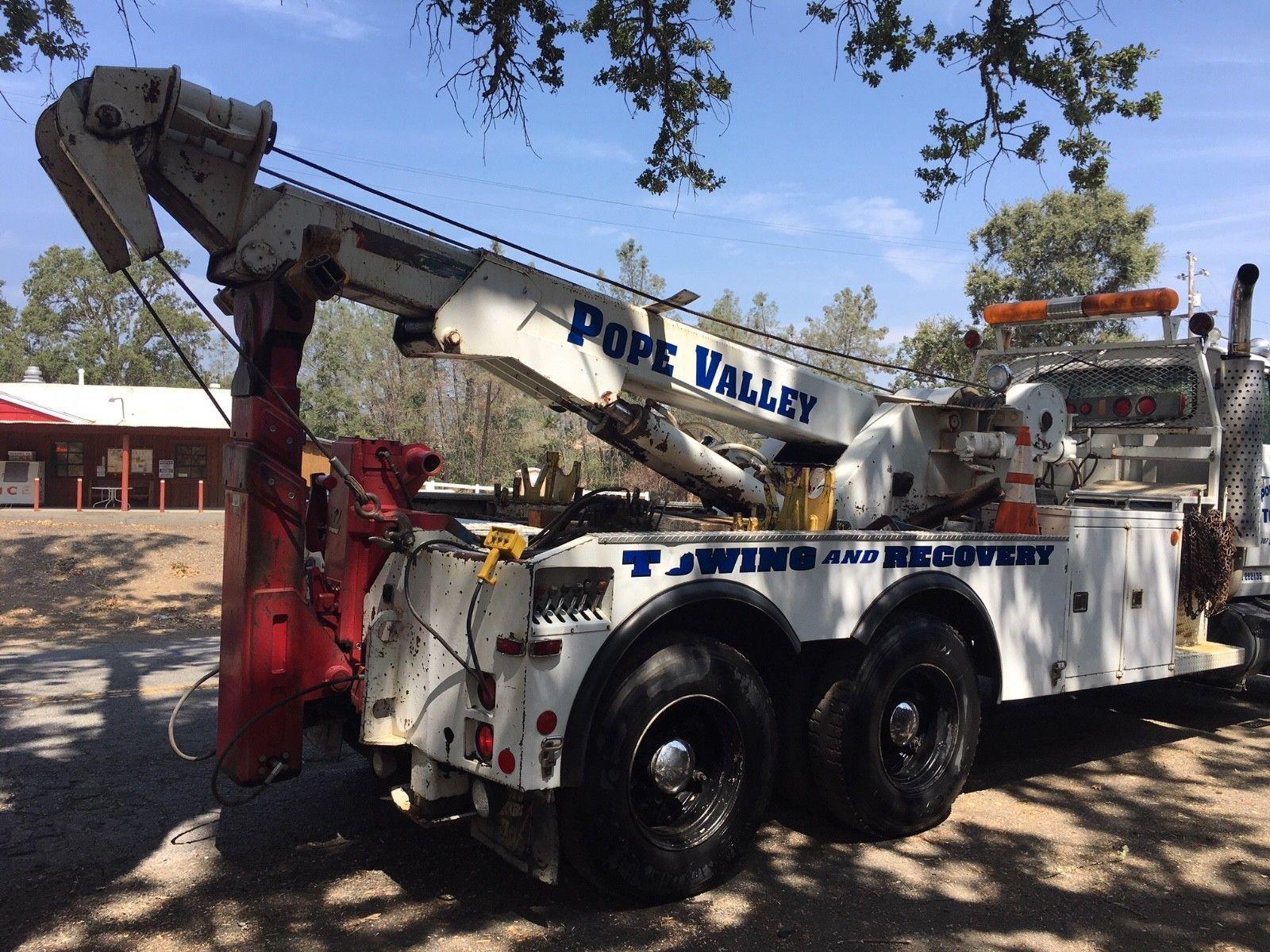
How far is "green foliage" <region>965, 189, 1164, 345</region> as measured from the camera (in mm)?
28094

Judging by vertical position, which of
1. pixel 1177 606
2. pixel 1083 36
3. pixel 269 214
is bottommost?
pixel 1177 606

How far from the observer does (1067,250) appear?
28781 mm

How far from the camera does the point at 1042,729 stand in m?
7.65

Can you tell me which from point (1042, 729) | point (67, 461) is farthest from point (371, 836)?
point (67, 461)

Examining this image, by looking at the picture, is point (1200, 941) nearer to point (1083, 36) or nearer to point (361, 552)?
point (361, 552)

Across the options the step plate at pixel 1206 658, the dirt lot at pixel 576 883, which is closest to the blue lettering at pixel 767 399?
the dirt lot at pixel 576 883

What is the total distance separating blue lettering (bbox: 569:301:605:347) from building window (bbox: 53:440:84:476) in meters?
31.3

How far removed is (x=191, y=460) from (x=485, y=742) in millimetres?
31212

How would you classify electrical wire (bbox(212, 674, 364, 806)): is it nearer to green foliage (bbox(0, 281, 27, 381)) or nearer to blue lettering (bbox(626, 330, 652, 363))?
blue lettering (bbox(626, 330, 652, 363))

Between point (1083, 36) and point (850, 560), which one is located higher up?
point (1083, 36)

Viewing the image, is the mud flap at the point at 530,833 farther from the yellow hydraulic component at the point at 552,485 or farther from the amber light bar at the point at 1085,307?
the amber light bar at the point at 1085,307

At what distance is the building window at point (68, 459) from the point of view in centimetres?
3134

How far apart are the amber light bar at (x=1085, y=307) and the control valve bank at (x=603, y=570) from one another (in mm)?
1306

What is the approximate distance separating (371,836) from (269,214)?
2.92 metres
